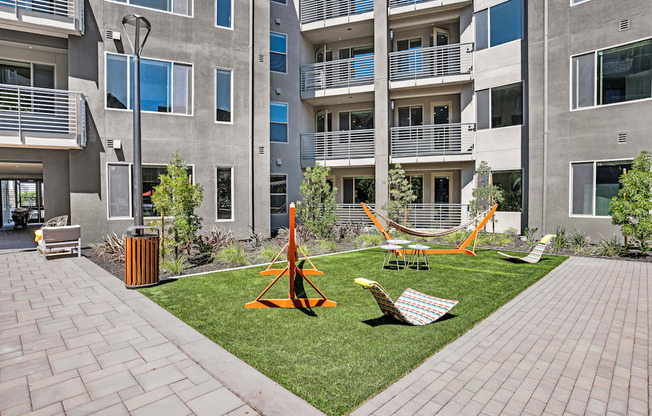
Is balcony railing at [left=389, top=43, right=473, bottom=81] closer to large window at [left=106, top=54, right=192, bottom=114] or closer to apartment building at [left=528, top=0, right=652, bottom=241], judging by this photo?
apartment building at [left=528, top=0, right=652, bottom=241]

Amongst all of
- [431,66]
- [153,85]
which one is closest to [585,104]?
[431,66]

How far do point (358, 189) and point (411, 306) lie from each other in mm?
14349

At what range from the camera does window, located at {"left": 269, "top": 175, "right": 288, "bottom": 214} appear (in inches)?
669

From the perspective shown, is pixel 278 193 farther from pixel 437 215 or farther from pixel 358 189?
pixel 437 215

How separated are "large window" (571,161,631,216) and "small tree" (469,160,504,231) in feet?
8.14

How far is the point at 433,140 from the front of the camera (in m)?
16.6

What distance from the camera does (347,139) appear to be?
1830cm

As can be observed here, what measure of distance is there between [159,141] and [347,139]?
921 centimetres

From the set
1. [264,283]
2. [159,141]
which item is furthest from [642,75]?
[159,141]

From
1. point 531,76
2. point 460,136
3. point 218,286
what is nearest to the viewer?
point 218,286

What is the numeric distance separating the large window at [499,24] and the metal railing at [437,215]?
7347mm

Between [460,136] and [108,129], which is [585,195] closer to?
[460,136]

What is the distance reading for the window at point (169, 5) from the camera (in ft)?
41.1

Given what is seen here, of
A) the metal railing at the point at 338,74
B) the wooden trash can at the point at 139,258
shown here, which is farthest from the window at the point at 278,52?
the wooden trash can at the point at 139,258
